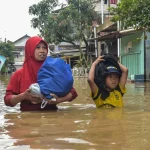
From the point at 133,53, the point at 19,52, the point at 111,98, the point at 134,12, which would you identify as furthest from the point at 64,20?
the point at 19,52

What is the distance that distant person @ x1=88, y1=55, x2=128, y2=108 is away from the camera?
4.84m

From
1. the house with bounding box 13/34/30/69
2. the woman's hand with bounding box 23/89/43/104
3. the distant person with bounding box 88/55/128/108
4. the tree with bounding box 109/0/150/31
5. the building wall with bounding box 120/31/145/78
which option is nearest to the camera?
the woman's hand with bounding box 23/89/43/104

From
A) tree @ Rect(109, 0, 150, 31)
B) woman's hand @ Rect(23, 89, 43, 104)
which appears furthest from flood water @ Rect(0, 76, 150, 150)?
tree @ Rect(109, 0, 150, 31)

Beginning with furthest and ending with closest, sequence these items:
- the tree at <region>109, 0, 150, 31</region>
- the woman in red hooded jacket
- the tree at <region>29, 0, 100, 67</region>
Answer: the tree at <region>29, 0, 100, 67</region> → the tree at <region>109, 0, 150, 31</region> → the woman in red hooded jacket

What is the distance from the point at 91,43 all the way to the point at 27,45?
30.6 metres

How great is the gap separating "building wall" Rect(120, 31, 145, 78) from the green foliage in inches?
282

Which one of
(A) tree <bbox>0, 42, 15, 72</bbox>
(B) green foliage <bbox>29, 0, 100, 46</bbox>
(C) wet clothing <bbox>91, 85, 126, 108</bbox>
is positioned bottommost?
(C) wet clothing <bbox>91, 85, 126, 108</bbox>

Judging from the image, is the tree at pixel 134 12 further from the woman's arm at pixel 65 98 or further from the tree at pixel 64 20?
the tree at pixel 64 20

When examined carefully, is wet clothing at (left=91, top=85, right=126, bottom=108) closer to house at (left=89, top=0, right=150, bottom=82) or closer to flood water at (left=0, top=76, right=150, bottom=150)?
flood water at (left=0, top=76, right=150, bottom=150)

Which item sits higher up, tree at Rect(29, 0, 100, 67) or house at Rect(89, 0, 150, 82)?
tree at Rect(29, 0, 100, 67)

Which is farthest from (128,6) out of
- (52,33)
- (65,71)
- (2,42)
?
(2,42)

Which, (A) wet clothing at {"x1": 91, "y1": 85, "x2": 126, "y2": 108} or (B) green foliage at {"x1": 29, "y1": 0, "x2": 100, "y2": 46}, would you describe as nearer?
(A) wet clothing at {"x1": 91, "y1": 85, "x2": 126, "y2": 108}

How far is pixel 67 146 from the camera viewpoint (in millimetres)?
2676

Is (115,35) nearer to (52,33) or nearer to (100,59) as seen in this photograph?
(52,33)
